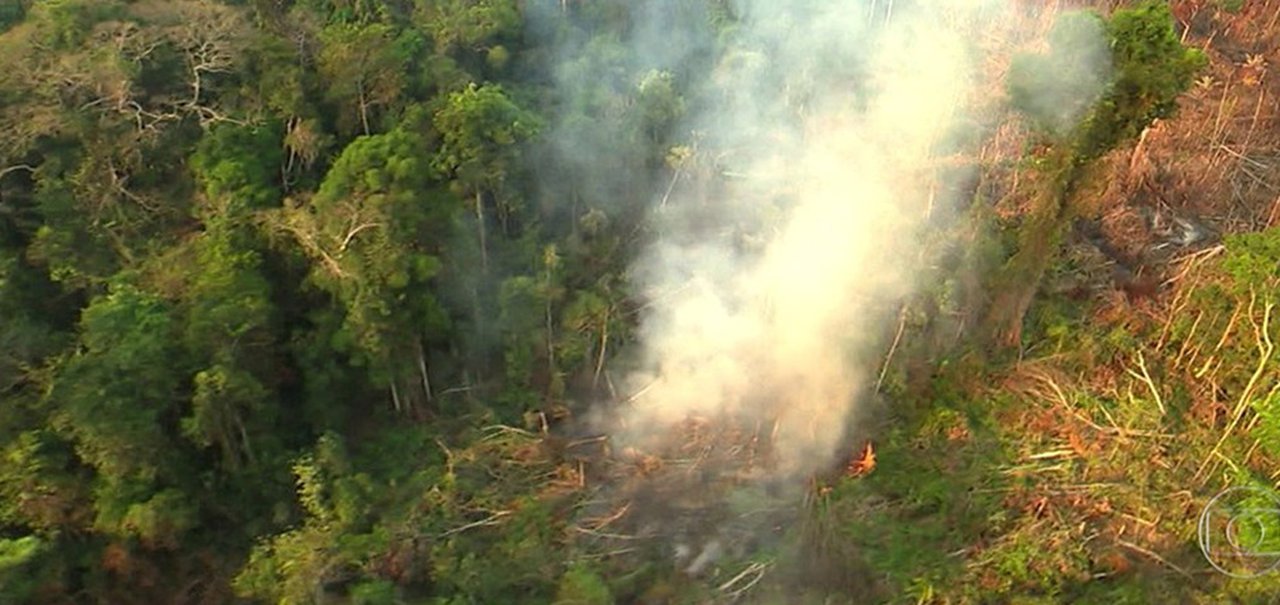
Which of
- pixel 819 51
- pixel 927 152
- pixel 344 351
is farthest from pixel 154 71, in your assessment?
pixel 927 152

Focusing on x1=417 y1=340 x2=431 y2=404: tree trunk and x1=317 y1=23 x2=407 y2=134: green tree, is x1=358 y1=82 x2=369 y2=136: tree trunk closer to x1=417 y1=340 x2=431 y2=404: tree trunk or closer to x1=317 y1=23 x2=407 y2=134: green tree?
x1=317 y1=23 x2=407 y2=134: green tree

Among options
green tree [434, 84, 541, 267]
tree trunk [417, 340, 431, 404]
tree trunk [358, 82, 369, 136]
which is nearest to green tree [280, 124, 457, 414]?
tree trunk [417, 340, 431, 404]

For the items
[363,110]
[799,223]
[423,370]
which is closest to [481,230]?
[423,370]

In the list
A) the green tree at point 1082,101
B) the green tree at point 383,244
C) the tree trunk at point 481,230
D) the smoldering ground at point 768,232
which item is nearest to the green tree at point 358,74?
the green tree at point 383,244

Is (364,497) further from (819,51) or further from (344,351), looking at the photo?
(819,51)

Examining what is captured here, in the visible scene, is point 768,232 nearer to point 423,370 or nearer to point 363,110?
point 423,370

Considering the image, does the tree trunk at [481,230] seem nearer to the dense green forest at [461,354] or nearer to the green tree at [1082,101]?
the dense green forest at [461,354]
